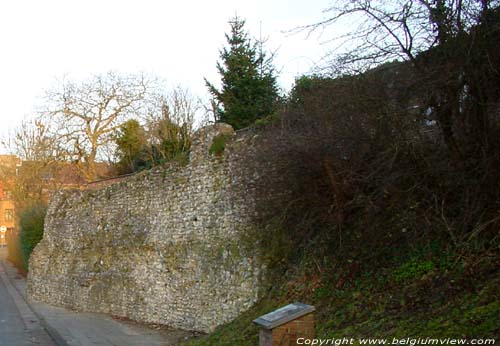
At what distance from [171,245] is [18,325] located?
18.6 feet

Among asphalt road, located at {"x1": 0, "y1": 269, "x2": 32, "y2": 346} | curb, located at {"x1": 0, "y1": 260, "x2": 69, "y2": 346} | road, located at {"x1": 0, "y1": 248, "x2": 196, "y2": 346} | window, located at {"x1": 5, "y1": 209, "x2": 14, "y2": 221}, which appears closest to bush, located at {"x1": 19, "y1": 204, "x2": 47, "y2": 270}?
curb, located at {"x1": 0, "y1": 260, "x2": 69, "y2": 346}

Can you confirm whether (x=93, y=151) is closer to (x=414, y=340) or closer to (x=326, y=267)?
(x=326, y=267)

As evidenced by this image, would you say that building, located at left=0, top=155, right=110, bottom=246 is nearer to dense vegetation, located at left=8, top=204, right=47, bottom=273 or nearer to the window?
dense vegetation, located at left=8, top=204, right=47, bottom=273

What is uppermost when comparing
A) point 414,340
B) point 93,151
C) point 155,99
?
point 155,99

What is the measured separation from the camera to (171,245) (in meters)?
15.0

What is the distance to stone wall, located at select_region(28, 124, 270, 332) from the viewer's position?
489 inches

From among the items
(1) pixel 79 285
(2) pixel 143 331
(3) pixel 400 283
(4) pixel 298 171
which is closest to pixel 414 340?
(3) pixel 400 283

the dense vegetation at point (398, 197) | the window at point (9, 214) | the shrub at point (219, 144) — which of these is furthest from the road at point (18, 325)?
the window at point (9, 214)

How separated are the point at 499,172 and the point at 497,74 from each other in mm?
1224

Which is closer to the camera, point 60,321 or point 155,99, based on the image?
point 60,321

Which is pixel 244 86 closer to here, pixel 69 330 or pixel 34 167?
pixel 69 330

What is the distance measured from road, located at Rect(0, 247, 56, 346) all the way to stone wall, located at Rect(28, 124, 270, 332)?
5.06ft

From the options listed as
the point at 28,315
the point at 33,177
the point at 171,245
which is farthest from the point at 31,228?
the point at 171,245

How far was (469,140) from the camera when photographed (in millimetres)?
7812
